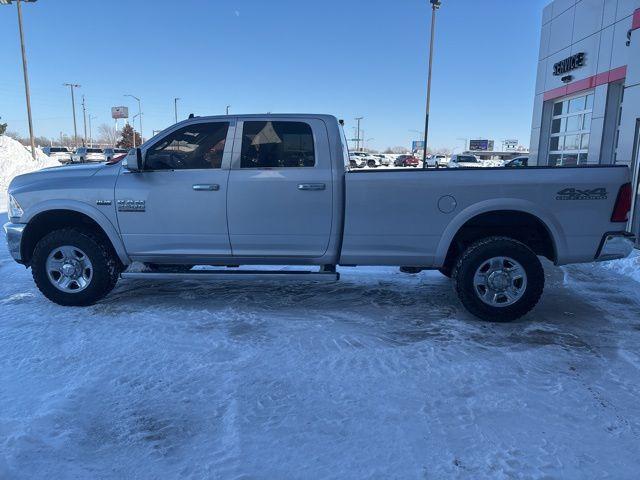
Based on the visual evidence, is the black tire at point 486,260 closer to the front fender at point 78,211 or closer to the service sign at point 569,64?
the front fender at point 78,211

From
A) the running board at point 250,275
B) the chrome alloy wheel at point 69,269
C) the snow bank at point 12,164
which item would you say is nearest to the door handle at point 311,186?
the running board at point 250,275

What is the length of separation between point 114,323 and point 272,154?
2280mm

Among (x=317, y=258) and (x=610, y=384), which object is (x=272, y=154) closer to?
(x=317, y=258)

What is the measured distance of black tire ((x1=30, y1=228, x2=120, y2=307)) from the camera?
4969 millimetres

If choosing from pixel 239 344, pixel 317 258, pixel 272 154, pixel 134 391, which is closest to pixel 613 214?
pixel 317 258

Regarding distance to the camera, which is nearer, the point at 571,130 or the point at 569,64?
the point at 569,64

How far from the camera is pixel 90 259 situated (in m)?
5.00

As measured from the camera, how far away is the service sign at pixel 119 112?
92750 mm

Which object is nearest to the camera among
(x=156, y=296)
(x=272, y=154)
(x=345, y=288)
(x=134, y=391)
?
(x=134, y=391)

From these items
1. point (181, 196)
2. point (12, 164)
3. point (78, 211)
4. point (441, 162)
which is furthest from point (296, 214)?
point (441, 162)

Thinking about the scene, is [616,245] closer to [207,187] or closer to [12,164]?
[207,187]

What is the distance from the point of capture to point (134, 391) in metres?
3.38

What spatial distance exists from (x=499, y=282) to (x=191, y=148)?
135 inches

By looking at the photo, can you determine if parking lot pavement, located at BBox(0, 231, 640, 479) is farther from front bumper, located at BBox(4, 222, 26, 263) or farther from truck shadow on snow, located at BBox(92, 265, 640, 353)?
front bumper, located at BBox(4, 222, 26, 263)
